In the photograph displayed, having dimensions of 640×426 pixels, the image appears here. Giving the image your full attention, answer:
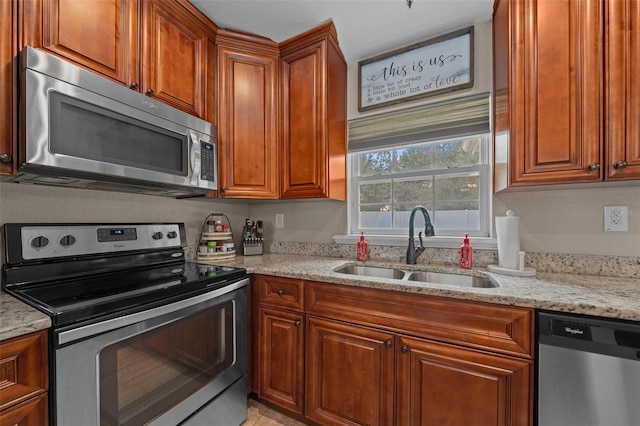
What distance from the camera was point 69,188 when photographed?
145cm

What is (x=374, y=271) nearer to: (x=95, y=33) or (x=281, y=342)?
(x=281, y=342)

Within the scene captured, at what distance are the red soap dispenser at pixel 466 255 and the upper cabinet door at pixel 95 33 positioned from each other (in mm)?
2005

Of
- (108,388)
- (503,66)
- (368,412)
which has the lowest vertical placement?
(368,412)

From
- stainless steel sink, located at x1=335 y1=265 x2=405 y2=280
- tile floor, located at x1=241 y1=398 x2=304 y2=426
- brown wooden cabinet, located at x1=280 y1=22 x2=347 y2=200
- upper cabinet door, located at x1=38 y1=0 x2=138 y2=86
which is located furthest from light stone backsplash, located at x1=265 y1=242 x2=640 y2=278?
upper cabinet door, located at x1=38 y1=0 x2=138 y2=86

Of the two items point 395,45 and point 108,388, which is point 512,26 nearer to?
point 395,45

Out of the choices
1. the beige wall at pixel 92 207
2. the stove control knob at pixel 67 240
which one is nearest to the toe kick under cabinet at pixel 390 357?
the beige wall at pixel 92 207

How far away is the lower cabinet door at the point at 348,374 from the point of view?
129cm

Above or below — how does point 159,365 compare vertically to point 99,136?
below

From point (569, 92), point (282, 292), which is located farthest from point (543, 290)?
point (282, 292)

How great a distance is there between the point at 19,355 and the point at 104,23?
139 centimetres

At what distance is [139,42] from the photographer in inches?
56.2

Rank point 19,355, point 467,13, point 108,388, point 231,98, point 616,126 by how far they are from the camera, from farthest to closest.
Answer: point 231,98, point 467,13, point 616,126, point 108,388, point 19,355

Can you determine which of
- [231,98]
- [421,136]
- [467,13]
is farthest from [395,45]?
[231,98]

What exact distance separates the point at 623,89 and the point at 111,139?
218 centimetres
